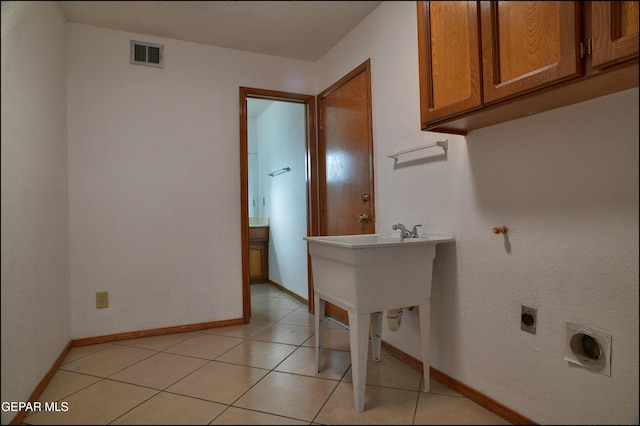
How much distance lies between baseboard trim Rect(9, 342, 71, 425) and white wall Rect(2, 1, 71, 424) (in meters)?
0.03

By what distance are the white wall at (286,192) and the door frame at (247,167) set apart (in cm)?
13

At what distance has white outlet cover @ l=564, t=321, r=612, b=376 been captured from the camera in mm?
904

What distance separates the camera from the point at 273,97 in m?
2.39

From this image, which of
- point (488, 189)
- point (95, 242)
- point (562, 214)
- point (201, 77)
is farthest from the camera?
point (201, 77)

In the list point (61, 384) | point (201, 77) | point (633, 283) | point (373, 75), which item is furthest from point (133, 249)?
point (633, 283)

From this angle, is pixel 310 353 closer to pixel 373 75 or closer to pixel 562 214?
pixel 562 214

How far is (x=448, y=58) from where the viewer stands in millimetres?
1123

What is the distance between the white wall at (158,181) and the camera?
6.10 ft

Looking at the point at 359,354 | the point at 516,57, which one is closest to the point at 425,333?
the point at 359,354

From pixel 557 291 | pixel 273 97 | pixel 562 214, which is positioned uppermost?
pixel 273 97

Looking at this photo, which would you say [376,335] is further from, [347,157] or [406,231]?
[347,157]

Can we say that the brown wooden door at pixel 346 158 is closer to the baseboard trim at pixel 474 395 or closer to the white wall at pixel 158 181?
the white wall at pixel 158 181

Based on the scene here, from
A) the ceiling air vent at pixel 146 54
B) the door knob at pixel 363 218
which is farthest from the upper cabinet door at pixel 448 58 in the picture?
the ceiling air vent at pixel 146 54

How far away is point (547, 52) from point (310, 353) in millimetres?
1587
